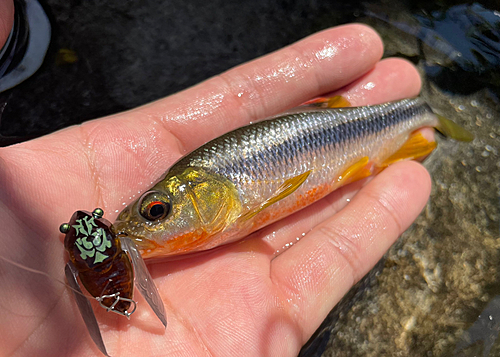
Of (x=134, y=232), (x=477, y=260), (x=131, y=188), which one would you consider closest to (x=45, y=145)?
(x=131, y=188)

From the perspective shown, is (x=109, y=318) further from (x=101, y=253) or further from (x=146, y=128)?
(x=146, y=128)

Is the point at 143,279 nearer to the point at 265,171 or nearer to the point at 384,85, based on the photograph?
the point at 265,171

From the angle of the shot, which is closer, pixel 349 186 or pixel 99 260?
pixel 99 260

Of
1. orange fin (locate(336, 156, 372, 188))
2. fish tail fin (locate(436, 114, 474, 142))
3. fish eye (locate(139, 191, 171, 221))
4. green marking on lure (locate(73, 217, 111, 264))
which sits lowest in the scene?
fish tail fin (locate(436, 114, 474, 142))

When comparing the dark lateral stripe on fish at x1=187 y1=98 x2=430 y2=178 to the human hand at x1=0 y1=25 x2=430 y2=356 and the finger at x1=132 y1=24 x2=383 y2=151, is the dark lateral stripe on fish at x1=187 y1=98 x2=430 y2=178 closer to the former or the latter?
the human hand at x1=0 y1=25 x2=430 y2=356

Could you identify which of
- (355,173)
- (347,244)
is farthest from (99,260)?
(355,173)

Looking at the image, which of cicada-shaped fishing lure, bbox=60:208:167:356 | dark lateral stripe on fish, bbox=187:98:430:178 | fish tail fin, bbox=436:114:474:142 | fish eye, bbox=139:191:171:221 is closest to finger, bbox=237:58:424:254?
fish tail fin, bbox=436:114:474:142

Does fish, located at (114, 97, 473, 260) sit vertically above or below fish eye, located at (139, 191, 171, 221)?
below
